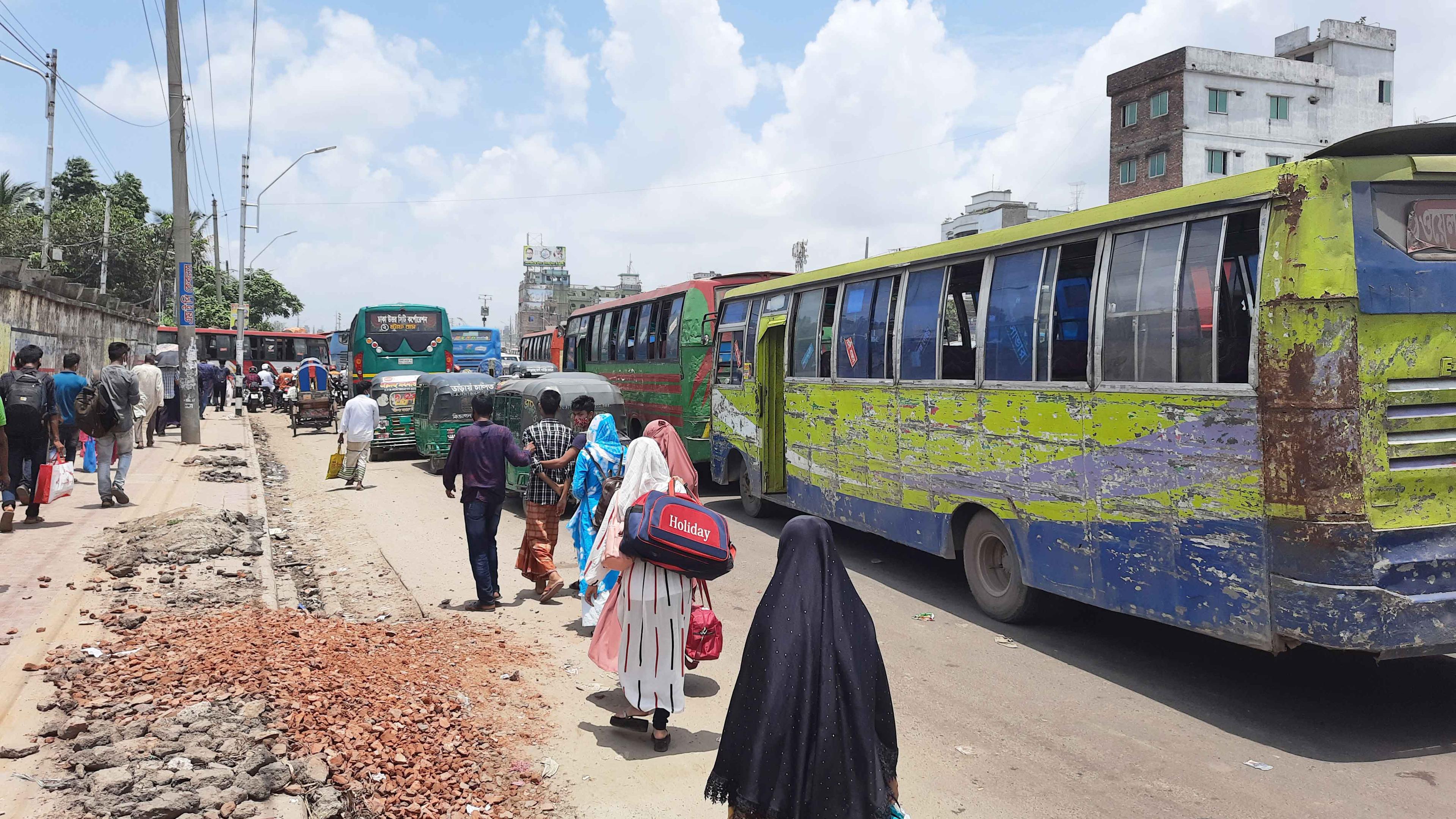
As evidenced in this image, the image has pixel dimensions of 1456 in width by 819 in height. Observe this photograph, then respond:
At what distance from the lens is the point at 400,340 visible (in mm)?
27719

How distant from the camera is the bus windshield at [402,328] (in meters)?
27.5

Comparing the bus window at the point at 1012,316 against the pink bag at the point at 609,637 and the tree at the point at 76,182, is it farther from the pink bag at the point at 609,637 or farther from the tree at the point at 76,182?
the tree at the point at 76,182

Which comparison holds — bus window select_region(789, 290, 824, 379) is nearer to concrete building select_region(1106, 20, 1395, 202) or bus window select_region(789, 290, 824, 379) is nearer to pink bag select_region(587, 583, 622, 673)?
pink bag select_region(587, 583, 622, 673)

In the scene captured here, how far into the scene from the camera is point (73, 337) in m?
18.6

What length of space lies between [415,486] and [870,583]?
9.54 m

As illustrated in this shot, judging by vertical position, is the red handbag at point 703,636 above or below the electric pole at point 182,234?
below

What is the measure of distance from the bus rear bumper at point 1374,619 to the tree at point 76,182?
63.1m

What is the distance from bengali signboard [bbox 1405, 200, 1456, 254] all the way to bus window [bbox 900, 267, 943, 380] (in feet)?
12.1

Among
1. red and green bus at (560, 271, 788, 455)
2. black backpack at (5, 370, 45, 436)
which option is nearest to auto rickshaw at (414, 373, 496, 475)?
red and green bus at (560, 271, 788, 455)

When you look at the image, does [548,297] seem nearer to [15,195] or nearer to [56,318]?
[15,195]

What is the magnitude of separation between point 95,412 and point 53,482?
1039 mm

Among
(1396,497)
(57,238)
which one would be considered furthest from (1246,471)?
(57,238)

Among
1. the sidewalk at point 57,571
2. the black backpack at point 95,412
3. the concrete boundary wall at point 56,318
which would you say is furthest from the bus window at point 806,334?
the concrete boundary wall at point 56,318

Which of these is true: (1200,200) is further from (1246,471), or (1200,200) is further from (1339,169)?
(1246,471)
